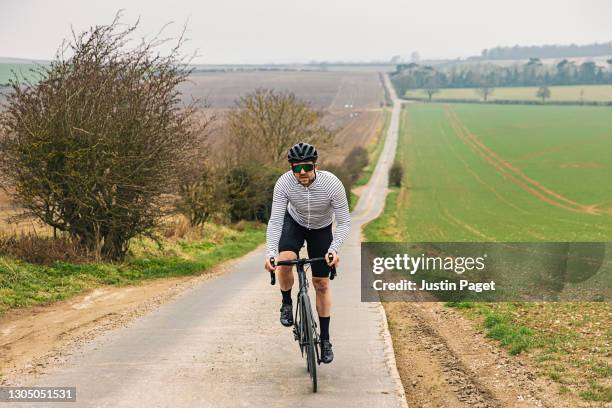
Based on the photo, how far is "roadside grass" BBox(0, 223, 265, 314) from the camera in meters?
13.4

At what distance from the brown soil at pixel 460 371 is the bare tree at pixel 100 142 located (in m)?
8.36

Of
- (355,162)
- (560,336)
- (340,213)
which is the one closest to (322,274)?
(340,213)

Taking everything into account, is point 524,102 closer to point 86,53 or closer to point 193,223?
point 193,223

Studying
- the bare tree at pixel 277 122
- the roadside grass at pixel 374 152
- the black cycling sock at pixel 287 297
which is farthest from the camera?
the roadside grass at pixel 374 152

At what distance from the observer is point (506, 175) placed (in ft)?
302

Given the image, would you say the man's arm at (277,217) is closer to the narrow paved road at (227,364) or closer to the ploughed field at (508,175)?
the narrow paved road at (227,364)

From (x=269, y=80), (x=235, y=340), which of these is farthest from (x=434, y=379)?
(x=269, y=80)

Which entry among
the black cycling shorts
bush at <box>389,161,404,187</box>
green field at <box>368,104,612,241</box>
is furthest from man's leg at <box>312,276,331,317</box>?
bush at <box>389,161,404,187</box>

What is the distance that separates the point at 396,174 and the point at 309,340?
8705 centimetres

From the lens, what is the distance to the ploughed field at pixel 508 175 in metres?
52.9

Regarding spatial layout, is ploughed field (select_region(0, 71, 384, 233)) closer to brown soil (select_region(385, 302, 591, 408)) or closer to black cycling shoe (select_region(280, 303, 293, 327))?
brown soil (select_region(385, 302, 591, 408))

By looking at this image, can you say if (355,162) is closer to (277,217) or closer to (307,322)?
(277,217)

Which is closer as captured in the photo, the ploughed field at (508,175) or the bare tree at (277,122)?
the ploughed field at (508,175)

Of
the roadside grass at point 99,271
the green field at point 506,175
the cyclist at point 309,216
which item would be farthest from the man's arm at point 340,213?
the green field at point 506,175
